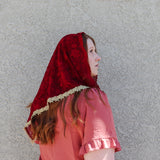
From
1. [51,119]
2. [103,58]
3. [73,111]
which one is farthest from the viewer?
[103,58]

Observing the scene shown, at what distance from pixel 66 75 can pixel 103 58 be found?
0.70 meters

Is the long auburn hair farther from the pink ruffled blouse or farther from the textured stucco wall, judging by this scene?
the textured stucco wall

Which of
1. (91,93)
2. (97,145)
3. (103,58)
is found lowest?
(97,145)

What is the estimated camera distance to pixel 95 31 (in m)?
2.23

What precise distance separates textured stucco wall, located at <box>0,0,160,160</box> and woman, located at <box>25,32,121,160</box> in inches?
18.6

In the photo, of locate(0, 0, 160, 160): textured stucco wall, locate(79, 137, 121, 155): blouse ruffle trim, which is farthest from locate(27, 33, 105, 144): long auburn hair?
locate(0, 0, 160, 160): textured stucco wall

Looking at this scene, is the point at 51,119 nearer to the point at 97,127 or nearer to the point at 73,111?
the point at 73,111

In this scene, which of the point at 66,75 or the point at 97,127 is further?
the point at 66,75

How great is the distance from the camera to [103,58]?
86.9 inches

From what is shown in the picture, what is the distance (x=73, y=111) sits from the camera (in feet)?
4.94

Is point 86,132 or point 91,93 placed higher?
point 91,93

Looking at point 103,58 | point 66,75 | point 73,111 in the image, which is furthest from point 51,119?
point 103,58

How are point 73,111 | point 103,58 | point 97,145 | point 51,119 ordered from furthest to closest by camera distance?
point 103,58 → point 51,119 → point 73,111 → point 97,145

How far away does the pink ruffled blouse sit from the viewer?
1.41 metres
